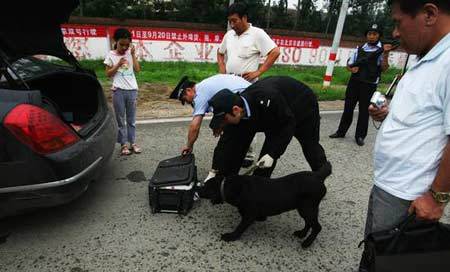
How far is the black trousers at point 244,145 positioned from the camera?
9.53 ft

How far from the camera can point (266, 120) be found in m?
2.70

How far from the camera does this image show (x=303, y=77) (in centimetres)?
1113

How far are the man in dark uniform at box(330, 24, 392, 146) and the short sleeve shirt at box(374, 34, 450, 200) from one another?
3.56m

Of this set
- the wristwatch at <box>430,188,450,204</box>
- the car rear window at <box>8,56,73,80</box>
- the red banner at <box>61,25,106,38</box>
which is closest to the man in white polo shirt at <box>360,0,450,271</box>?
the wristwatch at <box>430,188,450,204</box>

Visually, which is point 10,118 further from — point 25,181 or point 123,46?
point 123,46

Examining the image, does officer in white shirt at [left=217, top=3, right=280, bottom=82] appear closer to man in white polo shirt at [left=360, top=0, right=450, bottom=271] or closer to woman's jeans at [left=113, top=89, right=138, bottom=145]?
woman's jeans at [left=113, top=89, right=138, bottom=145]

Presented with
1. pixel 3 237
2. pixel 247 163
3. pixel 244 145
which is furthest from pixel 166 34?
pixel 3 237

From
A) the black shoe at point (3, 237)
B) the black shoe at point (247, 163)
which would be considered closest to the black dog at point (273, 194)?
the black shoe at point (247, 163)

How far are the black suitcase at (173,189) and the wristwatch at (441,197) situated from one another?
186cm

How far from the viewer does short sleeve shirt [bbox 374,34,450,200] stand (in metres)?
1.26

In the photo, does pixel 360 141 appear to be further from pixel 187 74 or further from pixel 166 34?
pixel 166 34

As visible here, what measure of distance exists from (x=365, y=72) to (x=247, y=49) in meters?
2.05

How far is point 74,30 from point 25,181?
10978mm

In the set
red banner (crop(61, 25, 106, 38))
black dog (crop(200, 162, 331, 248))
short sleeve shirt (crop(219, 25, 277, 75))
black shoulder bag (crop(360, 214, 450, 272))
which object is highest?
short sleeve shirt (crop(219, 25, 277, 75))
